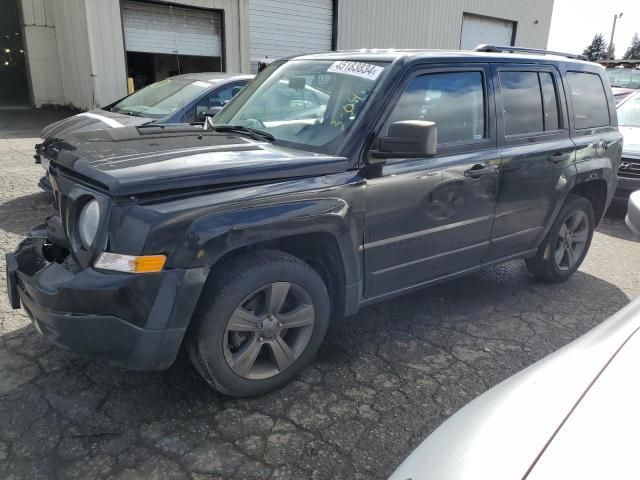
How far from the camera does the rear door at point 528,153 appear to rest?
3.69 meters

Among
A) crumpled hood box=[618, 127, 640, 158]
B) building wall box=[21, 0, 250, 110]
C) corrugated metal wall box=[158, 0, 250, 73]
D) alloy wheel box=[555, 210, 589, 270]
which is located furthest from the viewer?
corrugated metal wall box=[158, 0, 250, 73]

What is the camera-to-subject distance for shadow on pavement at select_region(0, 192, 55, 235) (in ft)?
17.2

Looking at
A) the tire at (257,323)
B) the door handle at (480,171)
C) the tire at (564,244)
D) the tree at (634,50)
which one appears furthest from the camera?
the tree at (634,50)

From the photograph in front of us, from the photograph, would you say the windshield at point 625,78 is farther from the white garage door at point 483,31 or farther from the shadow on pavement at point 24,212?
the shadow on pavement at point 24,212

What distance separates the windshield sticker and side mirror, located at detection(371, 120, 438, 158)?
49cm

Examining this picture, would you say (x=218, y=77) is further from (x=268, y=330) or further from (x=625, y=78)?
(x=625, y=78)

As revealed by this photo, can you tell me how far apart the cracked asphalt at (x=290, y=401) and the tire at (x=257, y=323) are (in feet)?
0.54

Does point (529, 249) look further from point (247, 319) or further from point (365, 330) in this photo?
point (247, 319)

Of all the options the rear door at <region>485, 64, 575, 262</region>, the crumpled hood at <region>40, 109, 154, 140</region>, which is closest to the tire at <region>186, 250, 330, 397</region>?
the rear door at <region>485, 64, 575, 262</region>

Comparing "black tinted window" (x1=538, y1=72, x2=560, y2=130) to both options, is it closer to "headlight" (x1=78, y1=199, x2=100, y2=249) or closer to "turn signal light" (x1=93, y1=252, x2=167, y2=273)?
"turn signal light" (x1=93, y1=252, x2=167, y2=273)

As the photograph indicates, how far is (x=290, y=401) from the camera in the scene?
2.84m

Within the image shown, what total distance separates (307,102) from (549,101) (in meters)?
1.96

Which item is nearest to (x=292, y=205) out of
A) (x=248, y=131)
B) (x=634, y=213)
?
(x=248, y=131)

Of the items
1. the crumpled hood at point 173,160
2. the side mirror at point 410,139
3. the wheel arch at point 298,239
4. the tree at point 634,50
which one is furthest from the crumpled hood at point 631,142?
the tree at point 634,50
